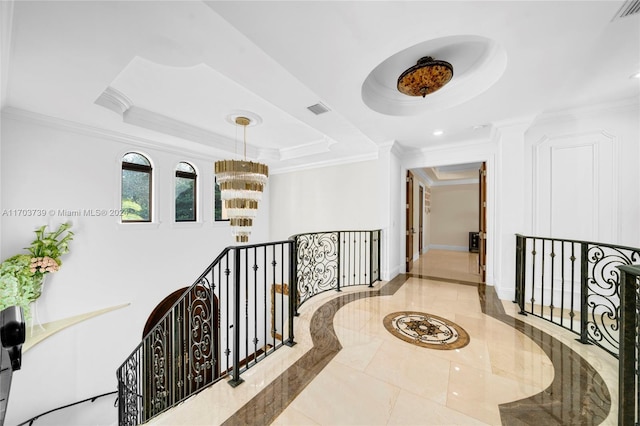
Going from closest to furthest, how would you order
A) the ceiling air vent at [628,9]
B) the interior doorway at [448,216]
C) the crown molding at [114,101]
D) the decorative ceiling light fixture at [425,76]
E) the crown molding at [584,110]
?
the ceiling air vent at [628,9]
the decorative ceiling light fixture at [425,76]
the crown molding at [584,110]
the crown molding at [114,101]
the interior doorway at [448,216]

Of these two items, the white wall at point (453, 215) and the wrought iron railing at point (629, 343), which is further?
the white wall at point (453, 215)

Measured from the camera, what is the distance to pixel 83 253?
3.91 metres

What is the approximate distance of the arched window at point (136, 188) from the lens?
457cm

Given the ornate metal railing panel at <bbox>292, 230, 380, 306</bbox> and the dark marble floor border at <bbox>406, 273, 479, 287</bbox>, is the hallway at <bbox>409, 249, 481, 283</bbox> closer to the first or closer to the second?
the dark marble floor border at <bbox>406, 273, 479, 287</bbox>

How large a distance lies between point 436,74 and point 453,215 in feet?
26.4

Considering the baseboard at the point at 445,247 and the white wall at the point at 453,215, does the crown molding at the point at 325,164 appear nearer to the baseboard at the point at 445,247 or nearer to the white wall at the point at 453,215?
the white wall at the point at 453,215

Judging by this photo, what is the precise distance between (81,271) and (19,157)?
1.89m

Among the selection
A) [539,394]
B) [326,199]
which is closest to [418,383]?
[539,394]

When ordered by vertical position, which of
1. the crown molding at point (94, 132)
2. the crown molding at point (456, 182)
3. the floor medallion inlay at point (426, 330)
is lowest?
the floor medallion inlay at point (426, 330)

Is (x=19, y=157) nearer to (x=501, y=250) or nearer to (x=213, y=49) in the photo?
(x=213, y=49)

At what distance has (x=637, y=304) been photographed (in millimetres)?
1294

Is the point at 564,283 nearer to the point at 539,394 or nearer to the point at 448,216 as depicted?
the point at 539,394

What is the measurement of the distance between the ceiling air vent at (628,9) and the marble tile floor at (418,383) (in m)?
2.79


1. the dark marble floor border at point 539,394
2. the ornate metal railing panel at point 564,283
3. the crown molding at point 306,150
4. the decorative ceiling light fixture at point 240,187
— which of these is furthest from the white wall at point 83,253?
the ornate metal railing panel at point 564,283
